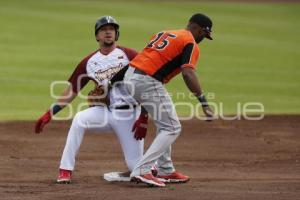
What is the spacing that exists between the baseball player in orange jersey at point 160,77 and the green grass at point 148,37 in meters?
5.49

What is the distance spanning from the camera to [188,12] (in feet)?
89.4

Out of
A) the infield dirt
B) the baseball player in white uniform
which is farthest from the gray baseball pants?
the baseball player in white uniform

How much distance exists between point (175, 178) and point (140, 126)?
0.72 metres

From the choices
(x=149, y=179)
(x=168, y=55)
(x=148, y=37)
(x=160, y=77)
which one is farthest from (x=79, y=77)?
(x=148, y=37)

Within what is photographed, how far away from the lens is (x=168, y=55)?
833 centimetres

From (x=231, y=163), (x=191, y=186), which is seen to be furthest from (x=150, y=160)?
(x=231, y=163)

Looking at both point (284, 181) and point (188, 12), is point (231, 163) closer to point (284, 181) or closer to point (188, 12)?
point (284, 181)

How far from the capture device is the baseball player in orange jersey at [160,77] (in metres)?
8.33

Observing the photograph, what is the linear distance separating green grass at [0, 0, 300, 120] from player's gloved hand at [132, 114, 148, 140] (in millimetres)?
5157

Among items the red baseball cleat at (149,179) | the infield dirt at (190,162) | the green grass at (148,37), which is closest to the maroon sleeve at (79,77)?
the infield dirt at (190,162)

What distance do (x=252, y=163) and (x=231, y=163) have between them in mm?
261

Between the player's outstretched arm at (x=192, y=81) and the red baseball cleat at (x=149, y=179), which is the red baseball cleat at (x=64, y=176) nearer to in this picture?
the red baseball cleat at (x=149, y=179)

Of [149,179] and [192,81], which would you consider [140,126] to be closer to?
Result: [149,179]

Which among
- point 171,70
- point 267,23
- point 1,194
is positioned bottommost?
point 1,194
